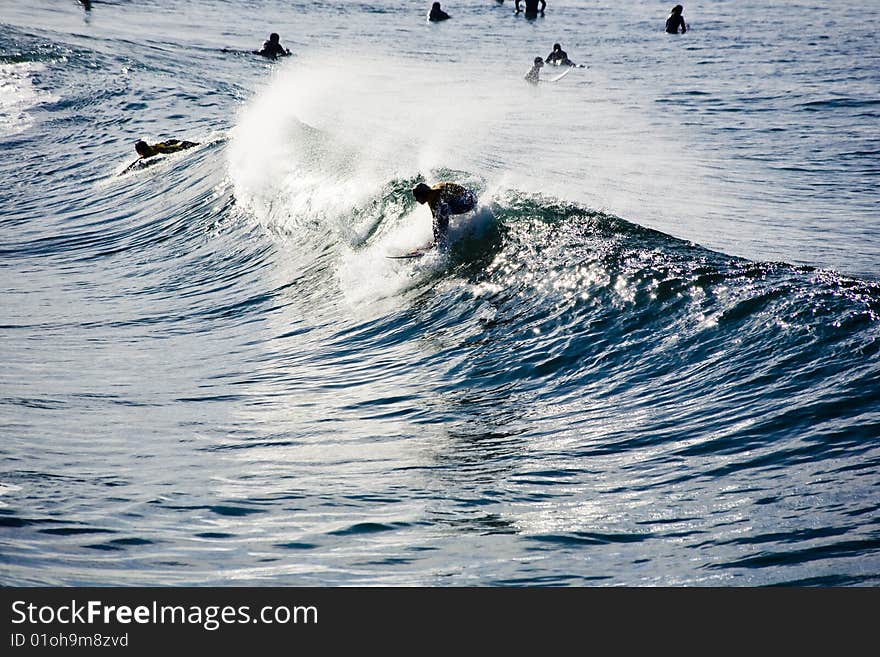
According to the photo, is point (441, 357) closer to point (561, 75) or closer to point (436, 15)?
point (561, 75)

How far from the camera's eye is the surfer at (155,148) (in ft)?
63.4

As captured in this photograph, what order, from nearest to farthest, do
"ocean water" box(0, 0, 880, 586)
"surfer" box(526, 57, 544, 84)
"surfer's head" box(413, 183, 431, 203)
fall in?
1. "ocean water" box(0, 0, 880, 586)
2. "surfer's head" box(413, 183, 431, 203)
3. "surfer" box(526, 57, 544, 84)

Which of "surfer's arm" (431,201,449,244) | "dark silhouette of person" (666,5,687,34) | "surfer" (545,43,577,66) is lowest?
"surfer's arm" (431,201,449,244)

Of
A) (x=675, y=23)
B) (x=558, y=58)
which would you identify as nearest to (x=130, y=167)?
A: (x=558, y=58)

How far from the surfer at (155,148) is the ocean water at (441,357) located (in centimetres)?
48

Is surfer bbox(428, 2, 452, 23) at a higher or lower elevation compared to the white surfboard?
higher

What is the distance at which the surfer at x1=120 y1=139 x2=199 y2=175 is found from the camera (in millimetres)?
19328

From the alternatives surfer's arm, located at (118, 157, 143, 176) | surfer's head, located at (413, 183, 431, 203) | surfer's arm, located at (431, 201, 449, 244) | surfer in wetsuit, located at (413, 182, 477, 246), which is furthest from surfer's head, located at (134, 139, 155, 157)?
surfer's head, located at (413, 183, 431, 203)

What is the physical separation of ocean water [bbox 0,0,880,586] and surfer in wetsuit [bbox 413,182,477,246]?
0.67ft

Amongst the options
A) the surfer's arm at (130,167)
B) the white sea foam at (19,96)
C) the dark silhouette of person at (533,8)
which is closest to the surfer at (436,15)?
the dark silhouette of person at (533,8)

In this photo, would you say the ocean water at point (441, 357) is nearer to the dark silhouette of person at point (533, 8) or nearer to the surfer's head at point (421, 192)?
the surfer's head at point (421, 192)

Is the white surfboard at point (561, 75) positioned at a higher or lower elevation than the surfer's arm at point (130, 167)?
higher

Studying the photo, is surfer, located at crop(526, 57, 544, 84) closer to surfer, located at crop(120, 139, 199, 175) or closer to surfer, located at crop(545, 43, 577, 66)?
surfer, located at crop(545, 43, 577, 66)
